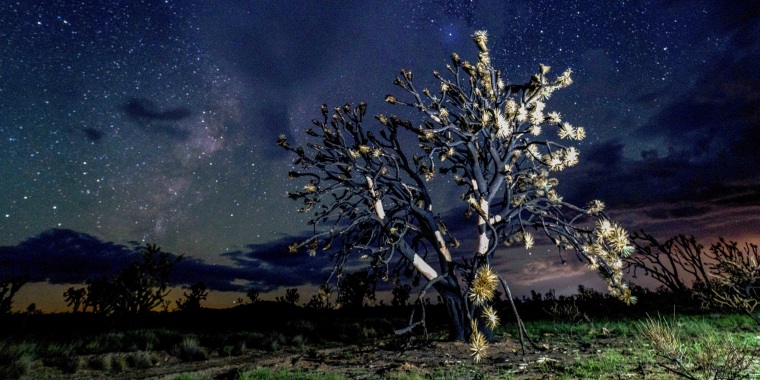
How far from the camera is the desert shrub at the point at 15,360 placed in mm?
8968

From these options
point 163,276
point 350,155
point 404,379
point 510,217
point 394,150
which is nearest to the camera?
Result: point 404,379

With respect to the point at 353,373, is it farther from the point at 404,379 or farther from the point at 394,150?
the point at 394,150

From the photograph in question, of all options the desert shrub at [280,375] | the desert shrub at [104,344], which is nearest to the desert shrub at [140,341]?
the desert shrub at [104,344]

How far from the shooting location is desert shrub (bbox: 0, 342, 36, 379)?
8968 mm

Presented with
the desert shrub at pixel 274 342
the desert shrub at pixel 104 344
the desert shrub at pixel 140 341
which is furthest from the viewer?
the desert shrub at pixel 140 341

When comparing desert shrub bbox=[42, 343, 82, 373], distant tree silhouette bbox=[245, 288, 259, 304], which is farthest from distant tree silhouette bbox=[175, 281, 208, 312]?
desert shrub bbox=[42, 343, 82, 373]

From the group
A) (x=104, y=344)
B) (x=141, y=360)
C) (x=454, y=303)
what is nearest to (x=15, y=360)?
(x=141, y=360)

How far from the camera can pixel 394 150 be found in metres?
11.0

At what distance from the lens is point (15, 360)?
9.88 m

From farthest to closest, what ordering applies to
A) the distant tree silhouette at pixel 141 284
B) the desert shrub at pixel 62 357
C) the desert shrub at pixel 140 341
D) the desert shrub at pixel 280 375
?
the distant tree silhouette at pixel 141 284, the desert shrub at pixel 140 341, the desert shrub at pixel 62 357, the desert shrub at pixel 280 375

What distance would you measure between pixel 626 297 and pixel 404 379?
4.42m

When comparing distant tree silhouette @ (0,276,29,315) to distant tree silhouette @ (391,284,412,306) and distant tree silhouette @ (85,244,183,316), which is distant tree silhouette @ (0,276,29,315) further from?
distant tree silhouette @ (391,284,412,306)

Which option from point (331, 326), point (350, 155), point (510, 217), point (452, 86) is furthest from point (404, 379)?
point (331, 326)

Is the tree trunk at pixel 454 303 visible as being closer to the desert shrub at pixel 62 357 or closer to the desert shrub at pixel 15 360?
the desert shrub at pixel 62 357
